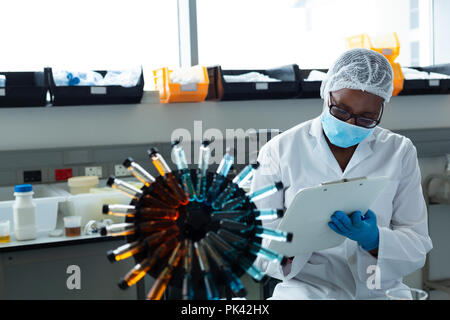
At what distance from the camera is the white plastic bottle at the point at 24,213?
2.03 m

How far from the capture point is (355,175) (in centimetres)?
168

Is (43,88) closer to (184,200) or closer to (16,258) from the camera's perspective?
(16,258)

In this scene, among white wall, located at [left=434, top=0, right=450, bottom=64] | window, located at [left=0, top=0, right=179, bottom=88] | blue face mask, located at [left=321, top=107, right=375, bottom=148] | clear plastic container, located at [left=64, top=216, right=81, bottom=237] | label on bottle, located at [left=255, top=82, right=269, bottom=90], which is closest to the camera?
blue face mask, located at [left=321, top=107, right=375, bottom=148]

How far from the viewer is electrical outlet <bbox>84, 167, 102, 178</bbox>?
9.09 feet

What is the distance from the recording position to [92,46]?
9.90 feet

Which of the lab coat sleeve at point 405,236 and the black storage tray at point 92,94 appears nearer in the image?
the lab coat sleeve at point 405,236

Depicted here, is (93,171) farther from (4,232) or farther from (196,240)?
(196,240)

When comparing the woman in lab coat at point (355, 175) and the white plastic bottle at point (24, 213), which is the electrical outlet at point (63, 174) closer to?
the white plastic bottle at point (24, 213)

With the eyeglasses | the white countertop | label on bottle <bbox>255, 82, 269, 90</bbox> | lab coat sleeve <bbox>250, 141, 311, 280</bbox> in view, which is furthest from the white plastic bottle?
label on bottle <bbox>255, 82, 269, 90</bbox>

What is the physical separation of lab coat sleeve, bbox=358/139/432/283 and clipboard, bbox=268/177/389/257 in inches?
6.5

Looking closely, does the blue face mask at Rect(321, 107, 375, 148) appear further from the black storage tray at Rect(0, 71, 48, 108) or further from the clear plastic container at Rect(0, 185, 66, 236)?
the black storage tray at Rect(0, 71, 48, 108)

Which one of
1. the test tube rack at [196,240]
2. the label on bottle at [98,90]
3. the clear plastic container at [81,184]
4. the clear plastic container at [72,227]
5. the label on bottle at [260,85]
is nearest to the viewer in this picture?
the test tube rack at [196,240]

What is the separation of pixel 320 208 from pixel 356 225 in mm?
138

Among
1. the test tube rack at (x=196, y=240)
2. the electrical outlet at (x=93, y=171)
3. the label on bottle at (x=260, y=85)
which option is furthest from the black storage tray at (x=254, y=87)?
the test tube rack at (x=196, y=240)
